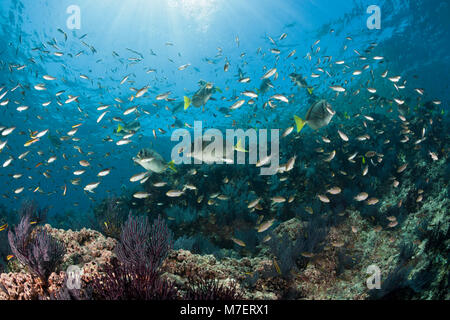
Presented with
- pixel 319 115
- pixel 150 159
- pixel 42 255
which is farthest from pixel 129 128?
pixel 319 115

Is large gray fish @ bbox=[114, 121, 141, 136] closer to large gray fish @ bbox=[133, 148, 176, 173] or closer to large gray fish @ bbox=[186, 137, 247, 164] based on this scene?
large gray fish @ bbox=[133, 148, 176, 173]

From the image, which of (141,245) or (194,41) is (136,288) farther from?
(194,41)

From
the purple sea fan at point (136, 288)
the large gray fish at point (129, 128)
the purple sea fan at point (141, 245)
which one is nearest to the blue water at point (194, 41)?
the large gray fish at point (129, 128)

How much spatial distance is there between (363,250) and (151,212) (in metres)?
7.41

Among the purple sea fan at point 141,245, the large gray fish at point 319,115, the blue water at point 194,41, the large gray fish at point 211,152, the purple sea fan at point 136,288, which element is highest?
the blue water at point 194,41

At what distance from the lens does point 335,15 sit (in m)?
20.7

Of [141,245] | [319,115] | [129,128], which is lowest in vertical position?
[141,245]

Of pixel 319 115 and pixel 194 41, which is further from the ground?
pixel 194 41

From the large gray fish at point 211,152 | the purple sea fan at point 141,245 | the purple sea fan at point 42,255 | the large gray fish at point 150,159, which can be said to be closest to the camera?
the purple sea fan at point 141,245

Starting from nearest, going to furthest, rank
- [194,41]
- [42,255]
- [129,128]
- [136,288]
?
[136,288], [42,255], [129,128], [194,41]

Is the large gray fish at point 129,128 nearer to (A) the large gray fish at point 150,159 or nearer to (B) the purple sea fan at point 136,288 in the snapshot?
(A) the large gray fish at point 150,159

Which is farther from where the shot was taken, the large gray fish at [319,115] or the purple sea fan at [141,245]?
the large gray fish at [319,115]
